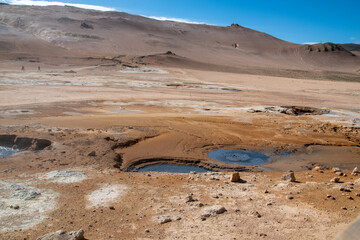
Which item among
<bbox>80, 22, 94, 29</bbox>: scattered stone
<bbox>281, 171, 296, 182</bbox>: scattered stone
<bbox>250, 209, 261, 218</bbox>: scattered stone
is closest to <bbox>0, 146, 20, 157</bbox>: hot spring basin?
<bbox>250, 209, 261, 218</bbox>: scattered stone

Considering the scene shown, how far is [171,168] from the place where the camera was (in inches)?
328

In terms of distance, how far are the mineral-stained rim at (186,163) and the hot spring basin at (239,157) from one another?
0.51 meters

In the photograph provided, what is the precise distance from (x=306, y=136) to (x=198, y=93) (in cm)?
1232

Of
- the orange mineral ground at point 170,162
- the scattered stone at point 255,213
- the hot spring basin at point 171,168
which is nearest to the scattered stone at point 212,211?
the orange mineral ground at point 170,162

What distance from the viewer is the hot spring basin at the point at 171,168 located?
8.13 metres

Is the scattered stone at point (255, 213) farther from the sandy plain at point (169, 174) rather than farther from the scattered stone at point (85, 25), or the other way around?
the scattered stone at point (85, 25)

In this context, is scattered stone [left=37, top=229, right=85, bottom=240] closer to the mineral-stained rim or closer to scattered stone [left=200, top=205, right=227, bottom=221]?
scattered stone [left=200, top=205, right=227, bottom=221]

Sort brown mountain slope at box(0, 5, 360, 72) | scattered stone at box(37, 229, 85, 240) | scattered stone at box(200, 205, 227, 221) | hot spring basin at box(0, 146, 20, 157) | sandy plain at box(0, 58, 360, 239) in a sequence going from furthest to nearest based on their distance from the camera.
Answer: brown mountain slope at box(0, 5, 360, 72), hot spring basin at box(0, 146, 20, 157), scattered stone at box(200, 205, 227, 221), sandy plain at box(0, 58, 360, 239), scattered stone at box(37, 229, 85, 240)

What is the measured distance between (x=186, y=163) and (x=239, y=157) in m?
1.76

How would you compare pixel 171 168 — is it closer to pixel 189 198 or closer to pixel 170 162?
pixel 170 162

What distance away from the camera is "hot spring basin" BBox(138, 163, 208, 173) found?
8133mm

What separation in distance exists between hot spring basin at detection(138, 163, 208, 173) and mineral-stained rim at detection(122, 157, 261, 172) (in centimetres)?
12

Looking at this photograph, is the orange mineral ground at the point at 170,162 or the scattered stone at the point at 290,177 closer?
the orange mineral ground at the point at 170,162

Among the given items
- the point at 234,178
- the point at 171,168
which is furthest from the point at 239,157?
the point at 234,178
